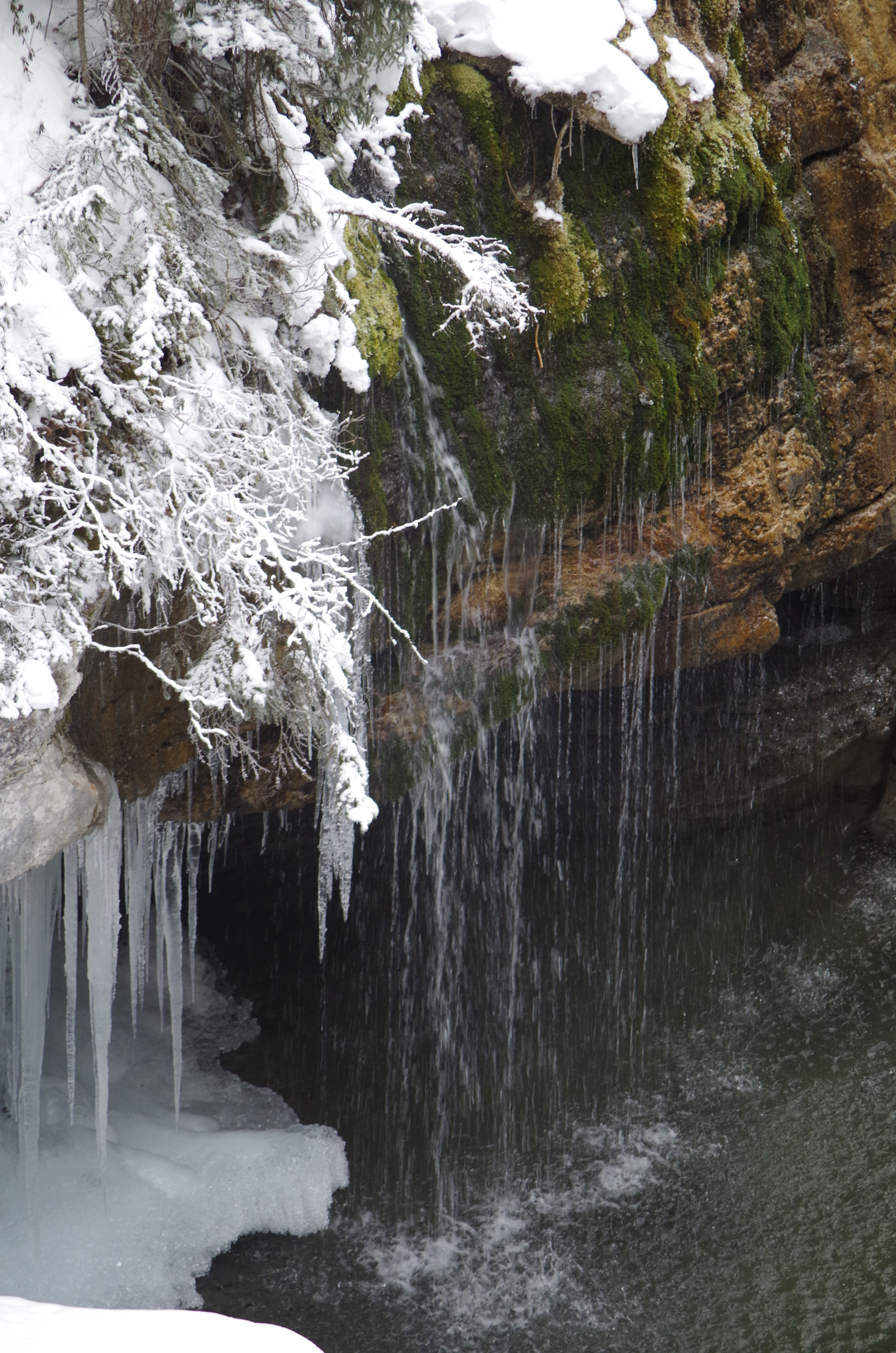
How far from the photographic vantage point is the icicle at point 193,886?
15.3 ft

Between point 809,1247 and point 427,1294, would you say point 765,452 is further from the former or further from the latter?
point 427,1294

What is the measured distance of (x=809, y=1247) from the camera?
14.2 ft

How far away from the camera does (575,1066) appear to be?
5.62m

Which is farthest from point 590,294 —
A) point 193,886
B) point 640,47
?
point 193,886

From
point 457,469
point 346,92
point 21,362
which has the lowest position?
point 457,469

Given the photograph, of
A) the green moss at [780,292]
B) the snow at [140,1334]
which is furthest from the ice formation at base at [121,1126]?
the green moss at [780,292]

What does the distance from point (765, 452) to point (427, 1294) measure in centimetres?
403

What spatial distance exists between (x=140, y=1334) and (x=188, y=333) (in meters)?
2.49

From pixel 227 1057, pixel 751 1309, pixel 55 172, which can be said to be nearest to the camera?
pixel 55 172

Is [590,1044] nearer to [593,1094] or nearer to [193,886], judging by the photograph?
[593,1094]

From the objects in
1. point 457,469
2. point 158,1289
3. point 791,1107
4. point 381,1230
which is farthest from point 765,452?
point 158,1289

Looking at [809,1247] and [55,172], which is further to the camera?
[809,1247]

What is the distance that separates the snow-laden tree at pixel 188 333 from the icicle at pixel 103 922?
26.0 inches

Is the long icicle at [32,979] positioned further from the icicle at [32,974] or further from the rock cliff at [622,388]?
the rock cliff at [622,388]
